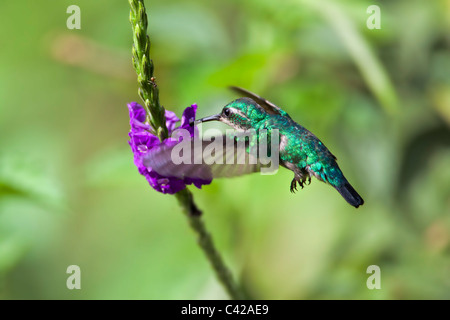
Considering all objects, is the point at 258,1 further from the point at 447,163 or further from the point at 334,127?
the point at 447,163

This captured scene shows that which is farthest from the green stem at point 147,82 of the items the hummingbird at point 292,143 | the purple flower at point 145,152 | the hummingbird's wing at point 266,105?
the hummingbird's wing at point 266,105

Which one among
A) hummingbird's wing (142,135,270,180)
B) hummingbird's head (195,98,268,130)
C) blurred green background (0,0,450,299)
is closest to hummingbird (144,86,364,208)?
hummingbird's head (195,98,268,130)

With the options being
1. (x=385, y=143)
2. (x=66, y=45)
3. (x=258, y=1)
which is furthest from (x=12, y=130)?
(x=385, y=143)

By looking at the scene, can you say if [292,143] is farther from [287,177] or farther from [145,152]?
[287,177]

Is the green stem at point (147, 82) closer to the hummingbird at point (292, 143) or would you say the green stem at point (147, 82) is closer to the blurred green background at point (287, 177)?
the hummingbird at point (292, 143)

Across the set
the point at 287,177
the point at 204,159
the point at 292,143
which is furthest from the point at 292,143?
the point at 287,177
